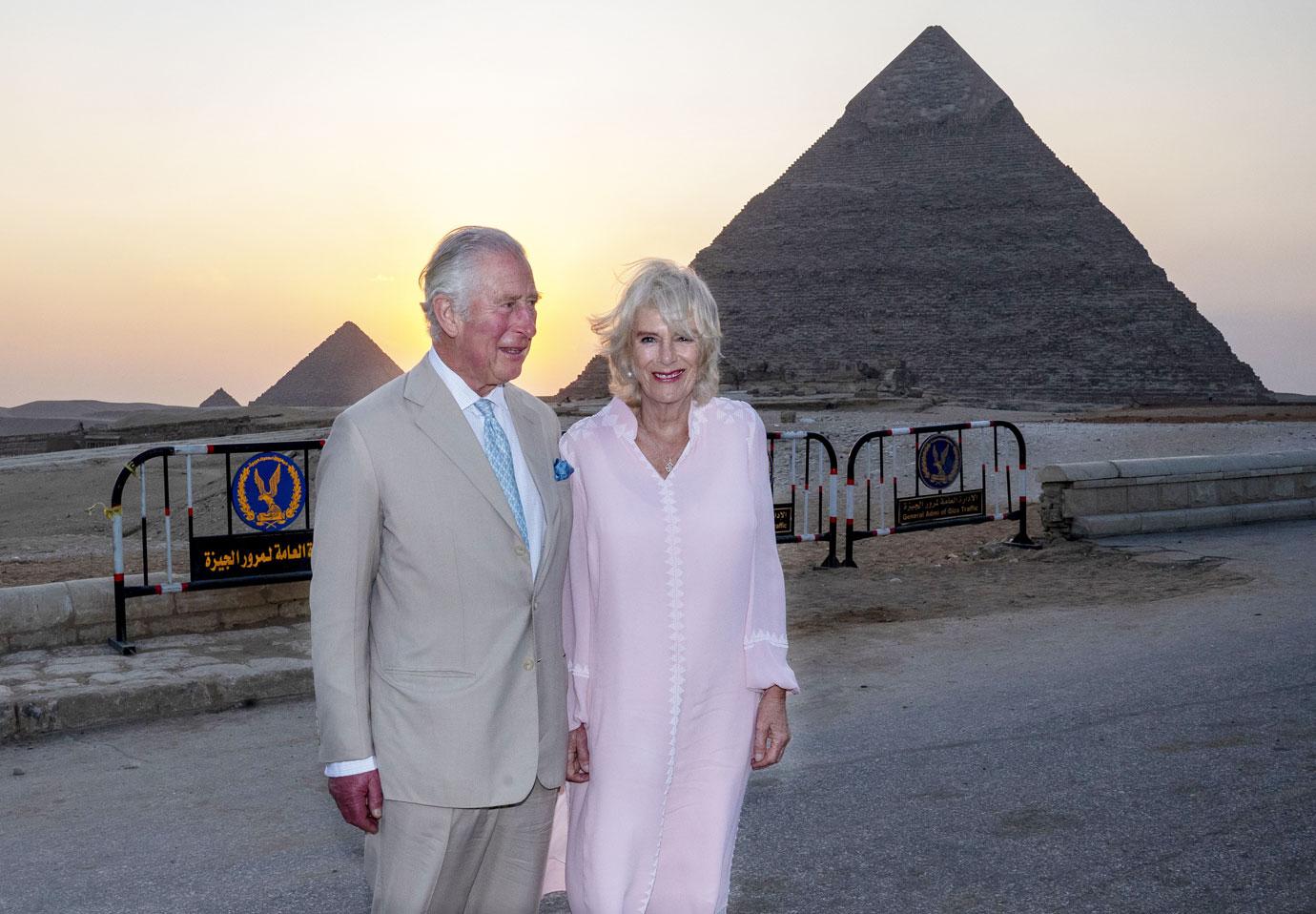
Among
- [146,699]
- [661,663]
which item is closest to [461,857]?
[661,663]

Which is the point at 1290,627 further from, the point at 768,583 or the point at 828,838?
the point at 768,583

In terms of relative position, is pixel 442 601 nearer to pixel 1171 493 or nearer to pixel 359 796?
pixel 359 796

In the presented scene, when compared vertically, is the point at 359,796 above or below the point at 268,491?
below

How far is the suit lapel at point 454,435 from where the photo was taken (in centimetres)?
231

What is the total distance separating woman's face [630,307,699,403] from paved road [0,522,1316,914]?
1.36 meters

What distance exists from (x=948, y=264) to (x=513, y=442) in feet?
390

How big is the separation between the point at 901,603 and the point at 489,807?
220 inches

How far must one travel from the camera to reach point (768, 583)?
2592 mm

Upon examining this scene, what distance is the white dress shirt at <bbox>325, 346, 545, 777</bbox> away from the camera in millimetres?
2379

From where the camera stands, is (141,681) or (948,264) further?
(948,264)

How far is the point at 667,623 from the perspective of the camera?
Result: 8.14 feet

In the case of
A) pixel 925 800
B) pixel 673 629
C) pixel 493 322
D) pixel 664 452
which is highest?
pixel 493 322

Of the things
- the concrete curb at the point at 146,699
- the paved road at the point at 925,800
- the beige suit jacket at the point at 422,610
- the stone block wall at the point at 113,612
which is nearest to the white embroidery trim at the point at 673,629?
the beige suit jacket at the point at 422,610

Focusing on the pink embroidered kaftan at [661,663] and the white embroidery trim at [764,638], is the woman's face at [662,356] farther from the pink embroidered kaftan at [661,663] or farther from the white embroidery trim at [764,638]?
the white embroidery trim at [764,638]
